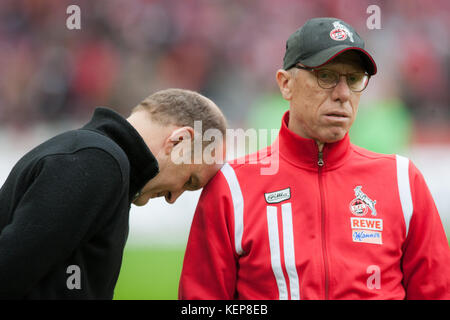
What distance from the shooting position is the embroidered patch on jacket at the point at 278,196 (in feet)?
5.32

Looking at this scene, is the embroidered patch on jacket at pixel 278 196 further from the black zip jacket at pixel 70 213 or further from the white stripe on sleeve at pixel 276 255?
the black zip jacket at pixel 70 213

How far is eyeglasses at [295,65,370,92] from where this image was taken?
164cm

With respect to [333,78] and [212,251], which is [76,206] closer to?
[212,251]

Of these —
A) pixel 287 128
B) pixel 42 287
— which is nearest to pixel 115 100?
pixel 287 128

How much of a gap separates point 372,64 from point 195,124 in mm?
546

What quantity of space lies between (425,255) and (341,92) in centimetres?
52

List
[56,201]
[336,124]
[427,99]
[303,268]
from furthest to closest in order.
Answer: [427,99] < [336,124] < [303,268] < [56,201]

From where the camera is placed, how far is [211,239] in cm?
161

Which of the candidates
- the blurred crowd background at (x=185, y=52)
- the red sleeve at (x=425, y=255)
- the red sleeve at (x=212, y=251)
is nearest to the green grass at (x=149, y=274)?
the blurred crowd background at (x=185, y=52)

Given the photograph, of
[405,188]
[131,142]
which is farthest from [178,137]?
[405,188]

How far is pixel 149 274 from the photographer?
3521 millimetres

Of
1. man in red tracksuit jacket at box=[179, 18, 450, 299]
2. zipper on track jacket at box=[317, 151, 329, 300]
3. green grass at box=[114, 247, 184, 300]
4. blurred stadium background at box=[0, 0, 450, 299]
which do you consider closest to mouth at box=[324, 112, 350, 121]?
man in red tracksuit jacket at box=[179, 18, 450, 299]

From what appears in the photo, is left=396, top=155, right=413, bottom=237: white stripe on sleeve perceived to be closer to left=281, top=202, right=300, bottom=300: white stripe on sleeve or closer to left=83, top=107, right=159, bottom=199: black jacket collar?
left=281, top=202, right=300, bottom=300: white stripe on sleeve

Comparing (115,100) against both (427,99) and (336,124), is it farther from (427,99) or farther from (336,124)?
(336,124)
